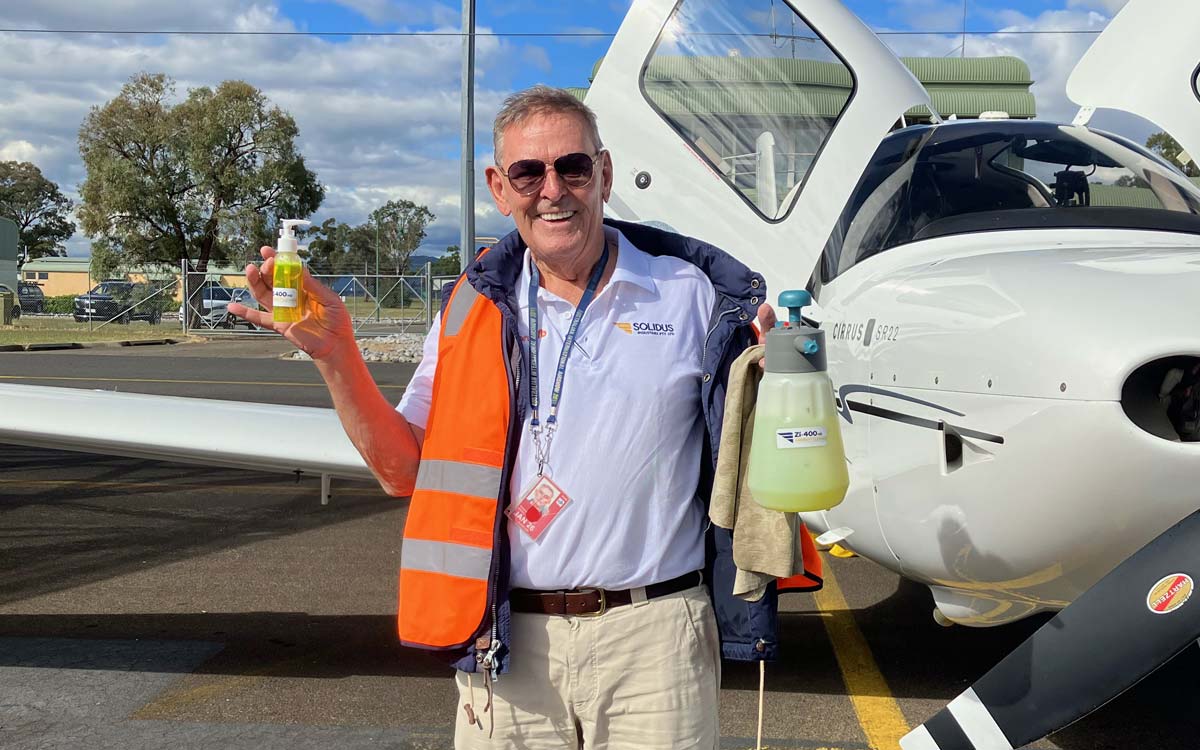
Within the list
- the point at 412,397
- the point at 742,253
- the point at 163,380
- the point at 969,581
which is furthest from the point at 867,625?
the point at 163,380

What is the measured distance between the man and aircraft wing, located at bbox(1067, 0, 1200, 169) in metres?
2.60

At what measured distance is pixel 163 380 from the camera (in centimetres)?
1558

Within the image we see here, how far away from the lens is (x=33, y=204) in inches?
2977

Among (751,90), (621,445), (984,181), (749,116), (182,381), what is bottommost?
(182,381)

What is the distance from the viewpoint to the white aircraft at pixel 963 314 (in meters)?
2.28

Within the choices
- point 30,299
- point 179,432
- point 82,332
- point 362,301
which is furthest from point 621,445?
point 30,299

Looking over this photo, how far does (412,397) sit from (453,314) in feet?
0.67

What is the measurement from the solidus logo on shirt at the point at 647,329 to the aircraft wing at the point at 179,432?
7.77 feet

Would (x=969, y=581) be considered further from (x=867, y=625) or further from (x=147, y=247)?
(x=147, y=247)

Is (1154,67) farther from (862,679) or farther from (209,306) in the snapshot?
(209,306)

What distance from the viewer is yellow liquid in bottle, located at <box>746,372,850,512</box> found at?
1.78m

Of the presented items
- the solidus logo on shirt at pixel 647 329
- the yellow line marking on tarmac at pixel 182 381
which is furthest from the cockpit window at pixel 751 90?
the yellow line marking on tarmac at pixel 182 381

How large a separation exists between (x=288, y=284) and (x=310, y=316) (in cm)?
8

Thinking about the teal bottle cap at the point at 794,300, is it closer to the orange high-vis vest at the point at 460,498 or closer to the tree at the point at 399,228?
the orange high-vis vest at the point at 460,498
